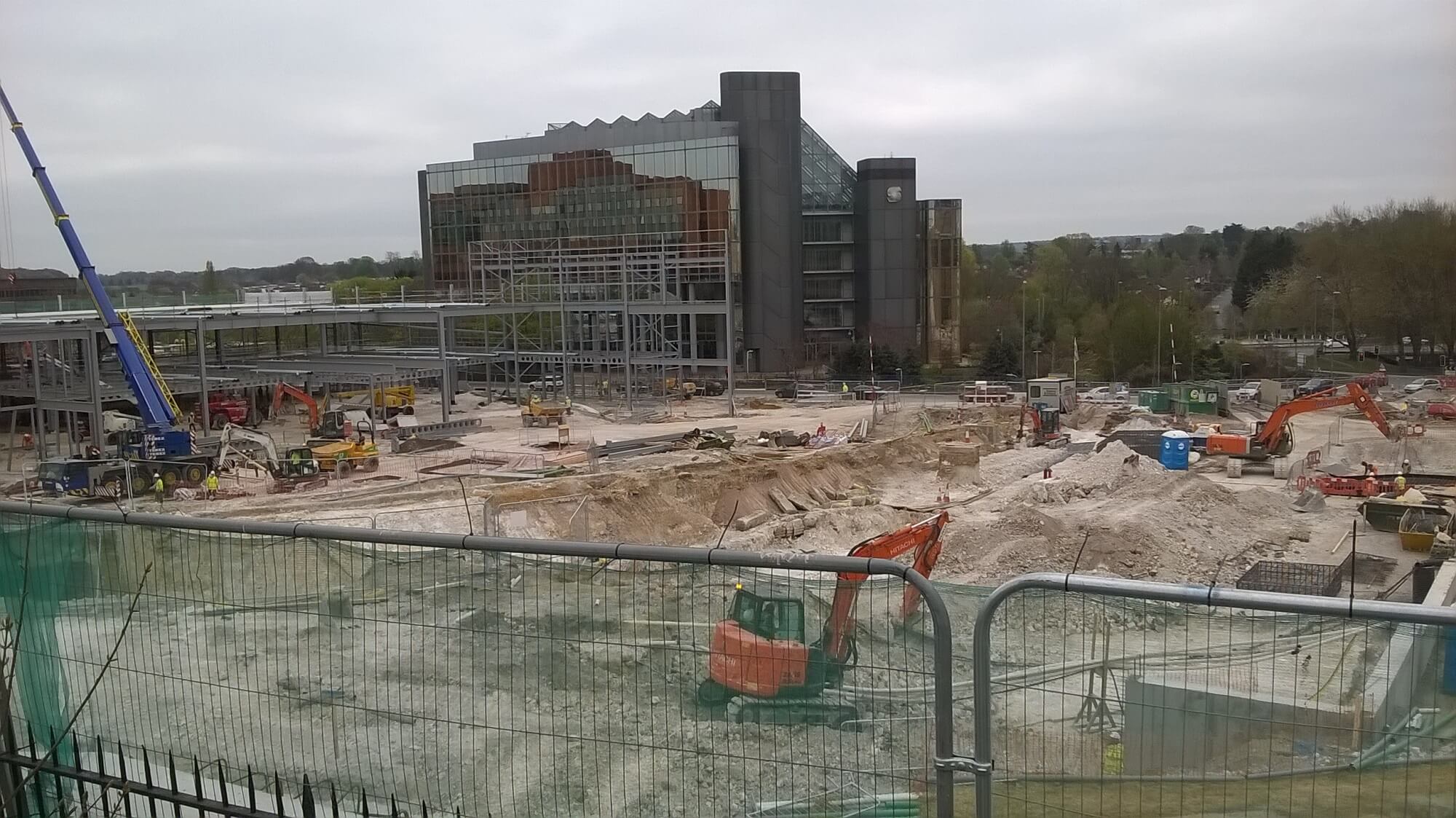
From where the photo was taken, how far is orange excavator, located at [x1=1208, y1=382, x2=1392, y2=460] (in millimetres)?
33375

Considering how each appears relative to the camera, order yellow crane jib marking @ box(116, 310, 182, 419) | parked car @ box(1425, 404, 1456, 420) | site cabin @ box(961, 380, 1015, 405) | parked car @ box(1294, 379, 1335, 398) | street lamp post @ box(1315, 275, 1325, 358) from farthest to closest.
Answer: street lamp post @ box(1315, 275, 1325, 358) → site cabin @ box(961, 380, 1015, 405) → parked car @ box(1294, 379, 1335, 398) → parked car @ box(1425, 404, 1456, 420) → yellow crane jib marking @ box(116, 310, 182, 419)

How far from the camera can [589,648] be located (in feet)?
14.8

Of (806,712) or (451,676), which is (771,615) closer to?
(806,712)

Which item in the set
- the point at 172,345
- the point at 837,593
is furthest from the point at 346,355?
the point at 837,593

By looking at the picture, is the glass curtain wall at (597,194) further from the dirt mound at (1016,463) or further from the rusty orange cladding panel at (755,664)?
the rusty orange cladding panel at (755,664)

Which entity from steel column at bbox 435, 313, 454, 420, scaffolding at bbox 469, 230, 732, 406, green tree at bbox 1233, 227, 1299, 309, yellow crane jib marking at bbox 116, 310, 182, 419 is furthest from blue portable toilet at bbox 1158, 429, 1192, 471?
green tree at bbox 1233, 227, 1299, 309

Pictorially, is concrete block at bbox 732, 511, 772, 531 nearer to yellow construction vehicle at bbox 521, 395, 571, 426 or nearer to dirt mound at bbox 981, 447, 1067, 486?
dirt mound at bbox 981, 447, 1067, 486

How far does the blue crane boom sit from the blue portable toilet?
1060 inches

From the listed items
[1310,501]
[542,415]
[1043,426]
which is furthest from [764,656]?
[542,415]

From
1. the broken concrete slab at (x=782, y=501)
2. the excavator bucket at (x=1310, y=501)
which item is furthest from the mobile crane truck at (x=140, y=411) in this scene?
the excavator bucket at (x=1310, y=501)

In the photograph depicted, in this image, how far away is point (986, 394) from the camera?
4666 centimetres

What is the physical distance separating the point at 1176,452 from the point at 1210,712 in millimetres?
30163

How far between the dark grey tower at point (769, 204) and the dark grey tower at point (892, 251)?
4034 mm

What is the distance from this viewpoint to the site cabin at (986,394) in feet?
151
